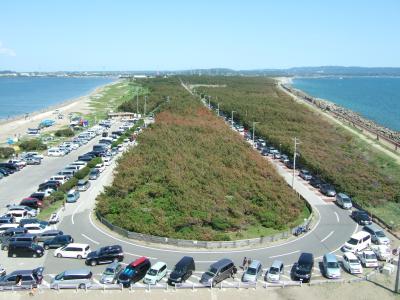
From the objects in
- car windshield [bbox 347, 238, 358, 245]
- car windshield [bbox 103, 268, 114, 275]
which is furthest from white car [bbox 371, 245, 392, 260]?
car windshield [bbox 103, 268, 114, 275]

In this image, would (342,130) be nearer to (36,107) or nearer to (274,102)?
(274,102)

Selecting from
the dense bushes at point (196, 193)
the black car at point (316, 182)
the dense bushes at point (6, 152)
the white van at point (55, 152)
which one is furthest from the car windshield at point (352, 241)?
the dense bushes at point (6, 152)

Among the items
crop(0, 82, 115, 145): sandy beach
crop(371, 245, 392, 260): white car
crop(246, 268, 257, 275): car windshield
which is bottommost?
crop(0, 82, 115, 145): sandy beach

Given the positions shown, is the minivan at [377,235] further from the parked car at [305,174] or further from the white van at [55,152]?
the white van at [55,152]

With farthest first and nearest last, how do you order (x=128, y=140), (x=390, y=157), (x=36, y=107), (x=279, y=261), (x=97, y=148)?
(x=36, y=107)
(x=128, y=140)
(x=97, y=148)
(x=390, y=157)
(x=279, y=261)

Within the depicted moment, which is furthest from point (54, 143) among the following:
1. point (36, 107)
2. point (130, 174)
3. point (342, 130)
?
point (36, 107)

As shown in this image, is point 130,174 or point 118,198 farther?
point 130,174

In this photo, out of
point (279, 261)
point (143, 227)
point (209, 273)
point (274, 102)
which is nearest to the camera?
point (209, 273)

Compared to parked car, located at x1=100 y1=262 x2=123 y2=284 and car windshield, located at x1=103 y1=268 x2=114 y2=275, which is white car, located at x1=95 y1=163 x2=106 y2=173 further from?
car windshield, located at x1=103 y1=268 x2=114 y2=275
